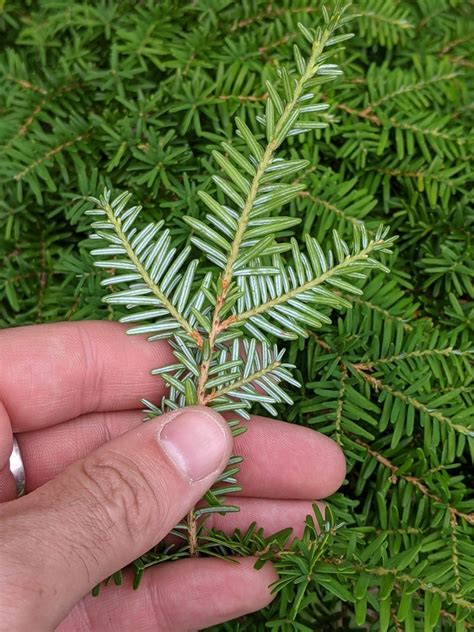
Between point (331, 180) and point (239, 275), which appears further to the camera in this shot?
point (331, 180)

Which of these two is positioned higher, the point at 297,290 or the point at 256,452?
the point at 297,290

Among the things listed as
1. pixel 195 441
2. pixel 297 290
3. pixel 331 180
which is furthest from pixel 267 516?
pixel 331 180

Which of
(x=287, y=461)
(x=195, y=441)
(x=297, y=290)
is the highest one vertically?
(x=297, y=290)

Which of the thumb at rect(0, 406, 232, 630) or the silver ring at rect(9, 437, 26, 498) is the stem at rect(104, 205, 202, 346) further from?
the silver ring at rect(9, 437, 26, 498)

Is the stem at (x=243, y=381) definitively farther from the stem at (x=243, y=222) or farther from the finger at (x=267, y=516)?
the finger at (x=267, y=516)

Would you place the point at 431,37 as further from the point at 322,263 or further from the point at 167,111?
the point at 322,263

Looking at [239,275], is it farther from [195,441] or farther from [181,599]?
[181,599]

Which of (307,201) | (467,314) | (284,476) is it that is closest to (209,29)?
(307,201)
